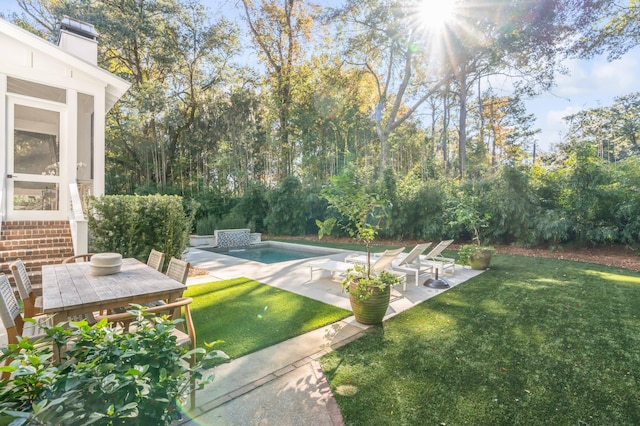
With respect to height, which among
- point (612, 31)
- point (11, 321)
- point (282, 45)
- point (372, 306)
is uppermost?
point (282, 45)

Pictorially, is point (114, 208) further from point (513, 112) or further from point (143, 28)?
point (513, 112)

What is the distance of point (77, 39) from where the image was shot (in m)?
7.59

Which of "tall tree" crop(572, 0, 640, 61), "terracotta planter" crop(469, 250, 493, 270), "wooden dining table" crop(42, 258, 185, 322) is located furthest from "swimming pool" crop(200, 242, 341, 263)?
"tall tree" crop(572, 0, 640, 61)

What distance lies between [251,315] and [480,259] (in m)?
5.60

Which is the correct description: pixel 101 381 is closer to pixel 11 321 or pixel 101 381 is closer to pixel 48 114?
pixel 11 321

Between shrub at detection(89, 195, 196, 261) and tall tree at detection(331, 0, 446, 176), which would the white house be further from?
tall tree at detection(331, 0, 446, 176)

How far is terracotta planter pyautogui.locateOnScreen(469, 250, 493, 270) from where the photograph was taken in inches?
280

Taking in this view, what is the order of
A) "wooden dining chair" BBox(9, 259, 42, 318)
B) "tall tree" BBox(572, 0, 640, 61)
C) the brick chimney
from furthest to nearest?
"tall tree" BBox(572, 0, 640, 61)
the brick chimney
"wooden dining chair" BBox(9, 259, 42, 318)

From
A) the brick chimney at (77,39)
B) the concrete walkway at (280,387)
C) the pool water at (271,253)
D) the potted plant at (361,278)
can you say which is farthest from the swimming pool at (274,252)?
the brick chimney at (77,39)

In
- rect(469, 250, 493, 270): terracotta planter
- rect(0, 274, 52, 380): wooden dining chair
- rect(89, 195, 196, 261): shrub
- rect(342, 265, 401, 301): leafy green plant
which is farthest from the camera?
rect(469, 250, 493, 270): terracotta planter

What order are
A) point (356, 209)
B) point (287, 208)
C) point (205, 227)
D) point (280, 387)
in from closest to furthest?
point (280, 387) < point (356, 209) < point (205, 227) < point (287, 208)

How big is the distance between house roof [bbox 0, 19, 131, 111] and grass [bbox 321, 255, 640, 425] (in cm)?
759

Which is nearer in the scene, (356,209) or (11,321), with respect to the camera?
(11,321)

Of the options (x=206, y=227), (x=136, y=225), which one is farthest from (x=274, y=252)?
(x=136, y=225)
